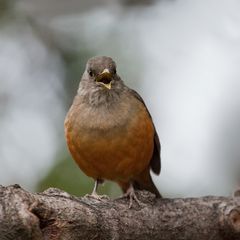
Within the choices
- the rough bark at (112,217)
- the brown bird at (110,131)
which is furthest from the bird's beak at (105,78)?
the rough bark at (112,217)

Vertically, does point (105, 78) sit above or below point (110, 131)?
above

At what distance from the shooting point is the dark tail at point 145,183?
274 inches

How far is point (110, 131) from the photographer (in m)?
6.31

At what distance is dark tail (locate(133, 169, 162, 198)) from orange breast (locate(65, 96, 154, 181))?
0.41 metres

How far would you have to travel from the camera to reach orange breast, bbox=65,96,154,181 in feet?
20.5

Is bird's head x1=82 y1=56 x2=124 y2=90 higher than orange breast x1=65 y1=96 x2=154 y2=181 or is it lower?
higher

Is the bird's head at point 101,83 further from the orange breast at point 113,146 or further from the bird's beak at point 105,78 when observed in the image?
the orange breast at point 113,146

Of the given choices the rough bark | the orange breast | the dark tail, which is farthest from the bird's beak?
the rough bark

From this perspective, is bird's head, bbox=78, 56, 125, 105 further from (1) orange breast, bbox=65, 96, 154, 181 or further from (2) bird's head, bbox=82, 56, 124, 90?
(1) orange breast, bbox=65, 96, 154, 181

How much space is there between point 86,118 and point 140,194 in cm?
94

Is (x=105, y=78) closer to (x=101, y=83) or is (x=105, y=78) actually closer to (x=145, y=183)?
(x=101, y=83)

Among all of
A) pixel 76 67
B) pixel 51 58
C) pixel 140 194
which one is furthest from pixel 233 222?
pixel 51 58

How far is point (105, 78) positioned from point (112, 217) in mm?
1718

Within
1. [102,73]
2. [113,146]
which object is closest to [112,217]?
[113,146]
